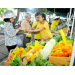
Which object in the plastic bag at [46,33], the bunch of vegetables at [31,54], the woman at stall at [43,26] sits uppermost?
the woman at stall at [43,26]

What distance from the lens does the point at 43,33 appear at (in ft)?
8.53

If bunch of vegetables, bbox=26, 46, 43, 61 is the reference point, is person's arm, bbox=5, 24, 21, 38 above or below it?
above

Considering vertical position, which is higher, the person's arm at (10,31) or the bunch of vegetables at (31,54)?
the person's arm at (10,31)

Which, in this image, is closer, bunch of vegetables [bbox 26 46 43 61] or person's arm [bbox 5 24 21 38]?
bunch of vegetables [bbox 26 46 43 61]

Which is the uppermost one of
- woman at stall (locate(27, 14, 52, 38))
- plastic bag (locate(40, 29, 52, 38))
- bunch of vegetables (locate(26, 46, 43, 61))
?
woman at stall (locate(27, 14, 52, 38))

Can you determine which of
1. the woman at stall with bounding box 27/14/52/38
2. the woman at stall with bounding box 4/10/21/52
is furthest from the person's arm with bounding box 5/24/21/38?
the woman at stall with bounding box 27/14/52/38

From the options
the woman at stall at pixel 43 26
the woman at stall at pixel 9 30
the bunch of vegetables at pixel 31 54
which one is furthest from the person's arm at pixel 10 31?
the bunch of vegetables at pixel 31 54

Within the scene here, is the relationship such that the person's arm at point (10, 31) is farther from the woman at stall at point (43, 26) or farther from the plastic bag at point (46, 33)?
the plastic bag at point (46, 33)

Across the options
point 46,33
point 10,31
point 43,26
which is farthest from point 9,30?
point 46,33

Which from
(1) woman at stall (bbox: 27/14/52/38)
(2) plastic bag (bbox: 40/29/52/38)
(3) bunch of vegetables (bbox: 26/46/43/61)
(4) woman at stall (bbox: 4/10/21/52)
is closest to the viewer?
(3) bunch of vegetables (bbox: 26/46/43/61)

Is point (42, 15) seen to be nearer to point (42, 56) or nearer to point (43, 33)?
point (43, 33)

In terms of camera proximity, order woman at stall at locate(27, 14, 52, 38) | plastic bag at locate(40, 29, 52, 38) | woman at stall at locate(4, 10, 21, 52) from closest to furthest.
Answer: woman at stall at locate(4, 10, 21, 52) → woman at stall at locate(27, 14, 52, 38) → plastic bag at locate(40, 29, 52, 38)

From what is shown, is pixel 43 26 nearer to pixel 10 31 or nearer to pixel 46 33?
pixel 46 33

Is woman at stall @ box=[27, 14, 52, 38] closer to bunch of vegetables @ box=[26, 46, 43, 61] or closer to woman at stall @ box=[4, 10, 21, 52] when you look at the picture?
woman at stall @ box=[4, 10, 21, 52]
